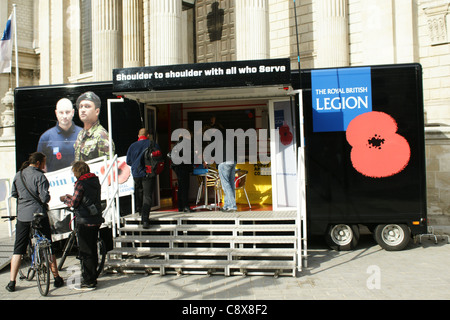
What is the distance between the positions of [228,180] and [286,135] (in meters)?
1.51

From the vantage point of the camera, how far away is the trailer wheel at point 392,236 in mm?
8766

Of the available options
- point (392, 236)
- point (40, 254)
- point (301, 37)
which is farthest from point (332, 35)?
point (40, 254)

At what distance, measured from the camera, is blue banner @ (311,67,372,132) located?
8578 mm

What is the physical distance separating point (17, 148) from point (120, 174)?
7.83 feet

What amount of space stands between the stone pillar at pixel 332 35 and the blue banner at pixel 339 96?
202 inches

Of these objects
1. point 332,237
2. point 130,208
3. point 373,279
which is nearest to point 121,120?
point 130,208

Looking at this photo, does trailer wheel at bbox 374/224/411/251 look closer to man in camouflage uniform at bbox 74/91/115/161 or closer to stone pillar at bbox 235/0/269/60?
man in camouflage uniform at bbox 74/91/115/161

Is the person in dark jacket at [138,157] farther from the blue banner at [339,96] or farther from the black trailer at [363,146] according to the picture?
the blue banner at [339,96]

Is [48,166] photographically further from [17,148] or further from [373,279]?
[373,279]

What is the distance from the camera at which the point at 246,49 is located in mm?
13102

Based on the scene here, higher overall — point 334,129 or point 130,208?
point 334,129

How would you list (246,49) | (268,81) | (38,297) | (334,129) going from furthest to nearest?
1. (246,49)
2. (334,129)
3. (268,81)
4. (38,297)

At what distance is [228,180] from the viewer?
8703mm

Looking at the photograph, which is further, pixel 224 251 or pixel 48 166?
pixel 48 166
